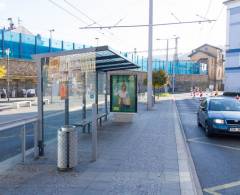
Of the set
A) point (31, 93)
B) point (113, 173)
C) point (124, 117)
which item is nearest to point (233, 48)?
point (31, 93)

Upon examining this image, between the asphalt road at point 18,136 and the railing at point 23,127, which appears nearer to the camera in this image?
the railing at point 23,127

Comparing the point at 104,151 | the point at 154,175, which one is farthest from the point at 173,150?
the point at 154,175

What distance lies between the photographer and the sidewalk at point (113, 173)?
5570mm

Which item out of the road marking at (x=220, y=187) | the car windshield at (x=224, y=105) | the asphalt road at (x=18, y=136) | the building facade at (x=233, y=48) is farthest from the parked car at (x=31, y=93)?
the road marking at (x=220, y=187)

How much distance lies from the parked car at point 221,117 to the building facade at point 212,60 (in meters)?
67.2

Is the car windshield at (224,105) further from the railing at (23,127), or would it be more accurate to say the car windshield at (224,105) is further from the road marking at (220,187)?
the railing at (23,127)

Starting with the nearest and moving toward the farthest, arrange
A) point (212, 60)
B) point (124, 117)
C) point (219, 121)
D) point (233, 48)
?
point (219, 121) < point (124, 117) < point (233, 48) < point (212, 60)

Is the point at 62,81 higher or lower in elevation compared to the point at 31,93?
higher

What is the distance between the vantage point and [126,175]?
6.39 metres

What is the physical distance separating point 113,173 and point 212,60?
79.9 m

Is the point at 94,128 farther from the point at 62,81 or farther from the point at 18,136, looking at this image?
the point at 18,136

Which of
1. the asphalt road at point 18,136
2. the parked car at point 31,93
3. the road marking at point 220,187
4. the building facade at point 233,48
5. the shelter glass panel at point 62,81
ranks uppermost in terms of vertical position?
the building facade at point 233,48

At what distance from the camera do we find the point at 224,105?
41.0 ft

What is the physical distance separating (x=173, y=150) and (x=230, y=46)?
3876 cm
